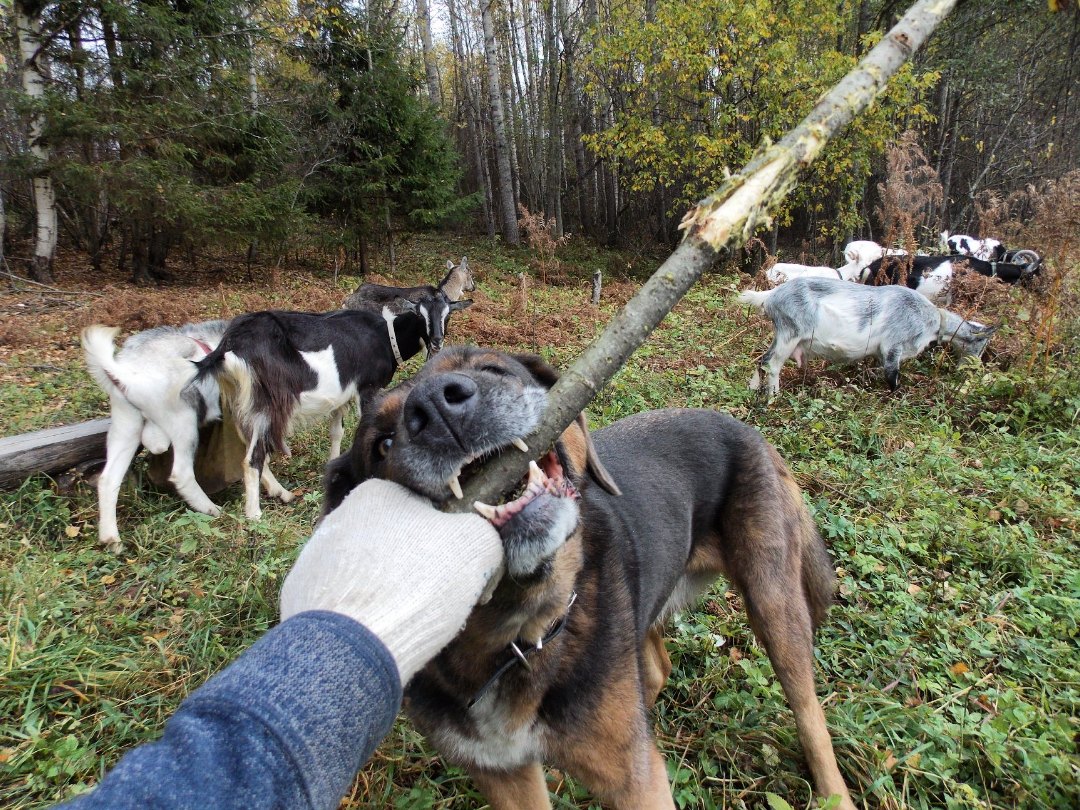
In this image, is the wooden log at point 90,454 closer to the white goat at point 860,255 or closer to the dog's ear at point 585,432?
the dog's ear at point 585,432

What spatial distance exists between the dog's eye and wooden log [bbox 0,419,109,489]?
4142 millimetres

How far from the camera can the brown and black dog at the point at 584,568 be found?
154 cm

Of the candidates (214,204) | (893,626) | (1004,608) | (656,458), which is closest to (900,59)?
(656,458)

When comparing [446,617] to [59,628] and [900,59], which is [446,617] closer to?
[900,59]

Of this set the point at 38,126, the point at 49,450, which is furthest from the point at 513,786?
the point at 38,126

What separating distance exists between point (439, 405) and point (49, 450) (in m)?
4.73

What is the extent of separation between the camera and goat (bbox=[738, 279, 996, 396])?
21.3ft

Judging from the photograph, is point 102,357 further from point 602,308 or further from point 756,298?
point 602,308

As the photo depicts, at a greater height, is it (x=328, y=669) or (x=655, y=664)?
(x=328, y=669)

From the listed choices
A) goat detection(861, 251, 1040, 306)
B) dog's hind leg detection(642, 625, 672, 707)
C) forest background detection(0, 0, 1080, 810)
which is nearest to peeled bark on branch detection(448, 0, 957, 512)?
forest background detection(0, 0, 1080, 810)

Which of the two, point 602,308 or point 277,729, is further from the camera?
point 602,308

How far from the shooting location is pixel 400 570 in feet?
4.14

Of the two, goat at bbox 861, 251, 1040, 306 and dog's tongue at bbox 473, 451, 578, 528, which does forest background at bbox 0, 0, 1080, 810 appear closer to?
goat at bbox 861, 251, 1040, 306

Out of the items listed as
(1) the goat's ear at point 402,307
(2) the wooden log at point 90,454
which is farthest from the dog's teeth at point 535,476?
(1) the goat's ear at point 402,307
